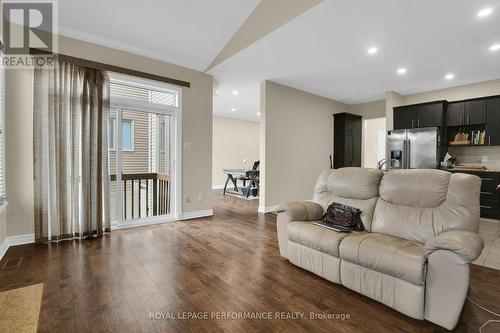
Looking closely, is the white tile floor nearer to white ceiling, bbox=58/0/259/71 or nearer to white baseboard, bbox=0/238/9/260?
white ceiling, bbox=58/0/259/71

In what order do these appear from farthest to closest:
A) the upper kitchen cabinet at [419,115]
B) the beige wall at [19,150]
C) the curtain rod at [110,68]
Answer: the upper kitchen cabinet at [419,115], the curtain rod at [110,68], the beige wall at [19,150]

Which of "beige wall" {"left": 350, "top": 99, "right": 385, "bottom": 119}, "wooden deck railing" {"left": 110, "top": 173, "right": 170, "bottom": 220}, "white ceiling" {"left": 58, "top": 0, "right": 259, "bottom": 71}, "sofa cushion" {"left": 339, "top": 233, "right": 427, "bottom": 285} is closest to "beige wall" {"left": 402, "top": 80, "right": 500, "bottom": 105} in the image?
"beige wall" {"left": 350, "top": 99, "right": 385, "bottom": 119}

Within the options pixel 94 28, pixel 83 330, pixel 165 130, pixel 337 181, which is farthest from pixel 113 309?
pixel 94 28

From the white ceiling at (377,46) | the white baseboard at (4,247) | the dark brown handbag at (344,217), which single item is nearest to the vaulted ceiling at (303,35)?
the white ceiling at (377,46)

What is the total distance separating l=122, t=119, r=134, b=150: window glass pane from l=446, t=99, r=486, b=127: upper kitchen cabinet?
21.4 feet

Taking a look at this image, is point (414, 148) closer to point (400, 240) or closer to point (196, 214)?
point (400, 240)

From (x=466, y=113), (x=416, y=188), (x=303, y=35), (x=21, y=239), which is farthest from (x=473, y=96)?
(x=21, y=239)

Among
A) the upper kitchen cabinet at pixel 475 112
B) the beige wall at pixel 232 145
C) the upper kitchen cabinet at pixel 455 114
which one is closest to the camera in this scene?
the upper kitchen cabinet at pixel 475 112

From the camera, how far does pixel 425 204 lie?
84.4 inches

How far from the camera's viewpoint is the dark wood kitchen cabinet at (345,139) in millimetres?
6641

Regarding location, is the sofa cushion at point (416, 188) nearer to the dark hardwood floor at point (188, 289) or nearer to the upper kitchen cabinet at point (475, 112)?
the dark hardwood floor at point (188, 289)

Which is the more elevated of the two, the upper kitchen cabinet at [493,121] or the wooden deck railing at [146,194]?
the upper kitchen cabinet at [493,121]

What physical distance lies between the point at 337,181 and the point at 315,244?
0.88 meters

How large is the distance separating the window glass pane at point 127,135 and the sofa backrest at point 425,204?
12.2 ft
